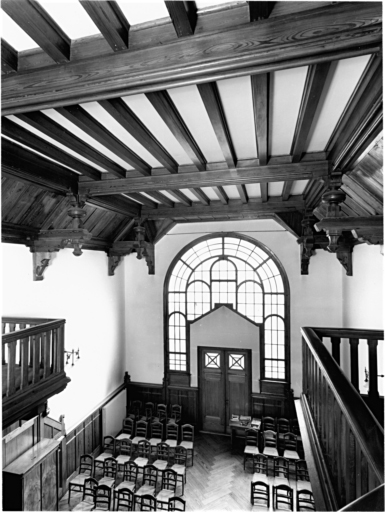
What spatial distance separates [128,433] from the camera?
7719 mm

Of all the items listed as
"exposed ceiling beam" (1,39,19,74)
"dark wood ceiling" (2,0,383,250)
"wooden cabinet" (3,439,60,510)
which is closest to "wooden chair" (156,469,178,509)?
"wooden cabinet" (3,439,60,510)

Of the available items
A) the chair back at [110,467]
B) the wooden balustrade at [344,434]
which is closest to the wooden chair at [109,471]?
the chair back at [110,467]

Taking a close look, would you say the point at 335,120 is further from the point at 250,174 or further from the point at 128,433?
the point at 128,433

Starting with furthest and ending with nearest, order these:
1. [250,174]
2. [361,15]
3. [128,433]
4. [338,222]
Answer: [128,433]
[250,174]
[338,222]
[361,15]

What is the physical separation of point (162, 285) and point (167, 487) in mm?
4320

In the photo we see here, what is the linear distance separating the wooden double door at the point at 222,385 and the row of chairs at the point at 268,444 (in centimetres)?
67

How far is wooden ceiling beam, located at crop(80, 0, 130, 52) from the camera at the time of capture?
1524mm

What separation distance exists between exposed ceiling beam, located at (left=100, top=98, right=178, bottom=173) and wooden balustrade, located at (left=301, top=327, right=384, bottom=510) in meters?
2.19

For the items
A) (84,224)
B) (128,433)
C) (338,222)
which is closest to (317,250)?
(338,222)

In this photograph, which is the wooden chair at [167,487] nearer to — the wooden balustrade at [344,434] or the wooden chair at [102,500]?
the wooden chair at [102,500]

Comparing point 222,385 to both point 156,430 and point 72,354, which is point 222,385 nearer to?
point 156,430

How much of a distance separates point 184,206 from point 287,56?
16.4 feet

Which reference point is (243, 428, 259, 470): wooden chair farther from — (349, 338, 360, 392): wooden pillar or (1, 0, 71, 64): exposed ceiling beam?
(1, 0, 71, 64): exposed ceiling beam

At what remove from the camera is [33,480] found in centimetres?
455
